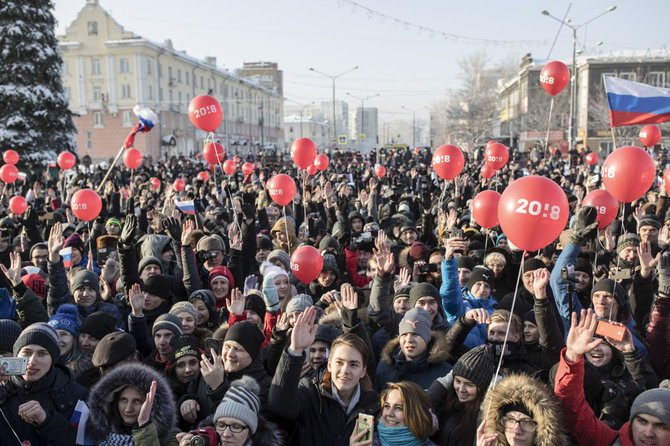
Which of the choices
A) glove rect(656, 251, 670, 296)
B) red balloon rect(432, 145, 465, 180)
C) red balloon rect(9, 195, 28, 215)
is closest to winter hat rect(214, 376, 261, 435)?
glove rect(656, 251, 670, 296)

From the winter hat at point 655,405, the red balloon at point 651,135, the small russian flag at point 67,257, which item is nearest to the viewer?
the winter hat at point 655,405

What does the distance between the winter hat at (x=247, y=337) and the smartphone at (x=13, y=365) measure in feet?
3.91

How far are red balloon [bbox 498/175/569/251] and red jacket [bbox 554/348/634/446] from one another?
1.08m

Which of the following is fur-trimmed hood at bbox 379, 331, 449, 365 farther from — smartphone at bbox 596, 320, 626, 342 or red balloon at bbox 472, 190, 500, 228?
red balloon at bbox 472, 190, 500, 228

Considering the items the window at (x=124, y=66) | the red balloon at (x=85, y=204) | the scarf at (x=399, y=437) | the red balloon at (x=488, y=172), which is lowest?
the scarf at (x=399, y=437)

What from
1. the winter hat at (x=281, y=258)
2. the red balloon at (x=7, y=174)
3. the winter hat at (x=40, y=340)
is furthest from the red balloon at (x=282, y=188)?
the red balloon at (x=7, y=174)

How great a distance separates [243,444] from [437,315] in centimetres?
212

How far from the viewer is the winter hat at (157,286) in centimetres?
516

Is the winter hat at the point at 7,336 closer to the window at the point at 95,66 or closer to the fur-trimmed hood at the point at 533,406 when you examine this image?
the fur-trimmed hood at the point at 533,406

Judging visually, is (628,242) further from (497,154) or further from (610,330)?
(497,154)

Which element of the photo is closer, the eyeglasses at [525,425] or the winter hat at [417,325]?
the eyeglasses at [525,425]

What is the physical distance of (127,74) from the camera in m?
51.3

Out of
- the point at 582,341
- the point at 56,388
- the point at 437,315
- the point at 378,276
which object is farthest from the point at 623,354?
the point at 56,388

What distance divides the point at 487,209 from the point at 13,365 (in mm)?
5211
